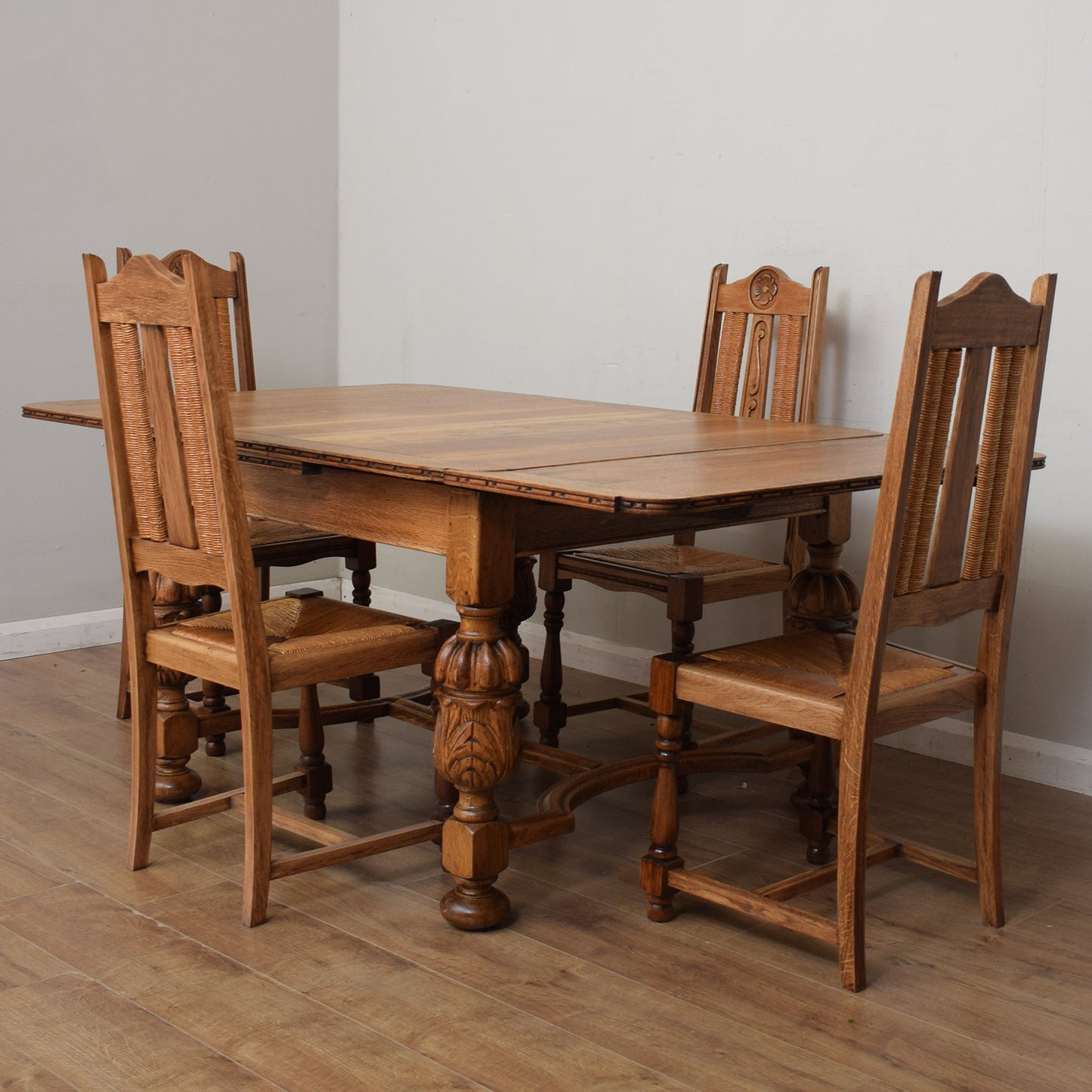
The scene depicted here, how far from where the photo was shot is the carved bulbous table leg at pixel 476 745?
7.18 ft

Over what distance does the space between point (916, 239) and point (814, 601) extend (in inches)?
40.6

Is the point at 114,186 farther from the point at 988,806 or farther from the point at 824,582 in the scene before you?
the point at 988,806

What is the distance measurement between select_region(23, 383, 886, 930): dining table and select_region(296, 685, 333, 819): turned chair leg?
1.09 feet

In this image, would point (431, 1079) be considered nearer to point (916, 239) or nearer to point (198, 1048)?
point (198, 1048)

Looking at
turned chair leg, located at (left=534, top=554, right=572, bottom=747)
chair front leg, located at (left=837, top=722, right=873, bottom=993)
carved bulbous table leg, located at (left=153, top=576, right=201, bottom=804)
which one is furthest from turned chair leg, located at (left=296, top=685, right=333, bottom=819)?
chair front leg, located at (left=837, top=722, right=873, bottom=993)

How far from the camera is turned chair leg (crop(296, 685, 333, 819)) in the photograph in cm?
273

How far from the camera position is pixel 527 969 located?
7.05 feet

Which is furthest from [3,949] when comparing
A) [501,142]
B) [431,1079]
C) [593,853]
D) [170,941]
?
[501,142]

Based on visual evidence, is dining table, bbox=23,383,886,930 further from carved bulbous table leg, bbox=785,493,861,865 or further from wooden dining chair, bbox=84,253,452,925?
wooden dining chair, bbox=84,253,452,925

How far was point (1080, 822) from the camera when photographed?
9.50 ft

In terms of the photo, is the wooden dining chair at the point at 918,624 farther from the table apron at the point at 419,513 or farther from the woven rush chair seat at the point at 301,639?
the woven rush chair seat at the point at 301,639

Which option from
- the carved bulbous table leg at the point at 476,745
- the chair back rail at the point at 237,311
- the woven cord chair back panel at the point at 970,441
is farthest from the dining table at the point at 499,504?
the chair back rail at the point at 237,311

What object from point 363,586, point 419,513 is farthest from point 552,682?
point 419,513

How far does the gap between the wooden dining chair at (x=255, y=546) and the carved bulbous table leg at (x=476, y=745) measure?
0.88 meters
